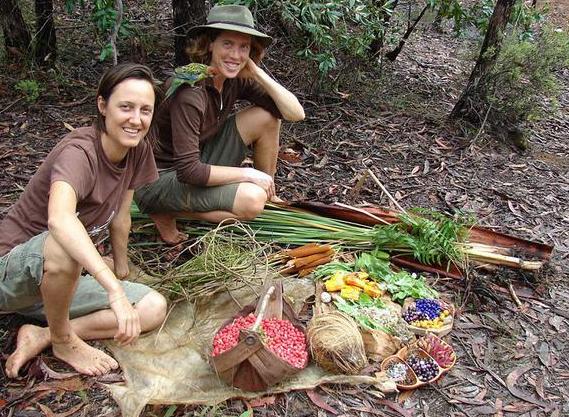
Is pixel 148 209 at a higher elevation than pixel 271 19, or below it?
below

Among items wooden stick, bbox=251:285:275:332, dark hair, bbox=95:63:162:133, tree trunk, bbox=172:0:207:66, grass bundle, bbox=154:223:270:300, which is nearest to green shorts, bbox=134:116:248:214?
grass bundle, bbox=154:223:270:300

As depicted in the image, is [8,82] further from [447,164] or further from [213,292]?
[447,164]

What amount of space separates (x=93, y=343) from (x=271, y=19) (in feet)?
11.4

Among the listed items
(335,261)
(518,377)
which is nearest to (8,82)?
(335,261)

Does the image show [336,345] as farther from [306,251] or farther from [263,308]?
[306,251]

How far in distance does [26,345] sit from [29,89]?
3.02 m

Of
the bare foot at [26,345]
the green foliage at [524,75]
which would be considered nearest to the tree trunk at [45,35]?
the bare foot at [26,345]

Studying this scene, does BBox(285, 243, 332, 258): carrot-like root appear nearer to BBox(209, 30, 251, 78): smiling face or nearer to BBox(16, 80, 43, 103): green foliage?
BBox(209, 30, 251, 78): smiling face

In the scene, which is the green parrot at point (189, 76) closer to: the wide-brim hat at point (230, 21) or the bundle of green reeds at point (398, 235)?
the wide-brim hat at point (230, 21)

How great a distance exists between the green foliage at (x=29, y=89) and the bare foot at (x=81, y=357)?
2941 mm

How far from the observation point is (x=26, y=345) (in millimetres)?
2549

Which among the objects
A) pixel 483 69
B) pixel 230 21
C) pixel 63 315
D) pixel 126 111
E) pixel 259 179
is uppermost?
pixel 230 21

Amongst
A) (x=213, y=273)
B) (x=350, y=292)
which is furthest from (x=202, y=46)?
(x=350, y=292)

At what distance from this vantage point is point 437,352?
2.81 meters
